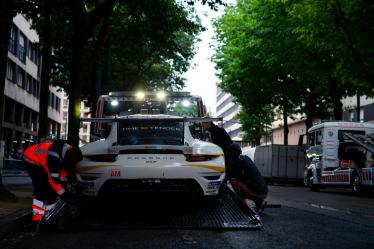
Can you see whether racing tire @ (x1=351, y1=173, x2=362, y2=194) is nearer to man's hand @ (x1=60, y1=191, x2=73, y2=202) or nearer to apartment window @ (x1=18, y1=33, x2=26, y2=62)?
man's hand @ (x1=60, y1=191, x2=73, y2=202)

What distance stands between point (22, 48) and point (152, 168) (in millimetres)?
40947

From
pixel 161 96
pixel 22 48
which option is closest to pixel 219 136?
pixel 161 96

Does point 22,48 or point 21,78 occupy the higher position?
point 22,48

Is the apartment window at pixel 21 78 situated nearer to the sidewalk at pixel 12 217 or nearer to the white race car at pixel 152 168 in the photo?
the sidewalk at pixel 12 217

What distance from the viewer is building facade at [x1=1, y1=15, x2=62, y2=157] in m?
43.5

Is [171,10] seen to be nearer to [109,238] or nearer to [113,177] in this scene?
[113,177]

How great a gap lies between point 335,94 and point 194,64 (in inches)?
544

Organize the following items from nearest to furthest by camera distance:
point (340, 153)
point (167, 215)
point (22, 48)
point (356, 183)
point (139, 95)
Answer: point (167, 215) → point (139, 95) → point (356, 183) → point (340, 153) → point (22, 48)

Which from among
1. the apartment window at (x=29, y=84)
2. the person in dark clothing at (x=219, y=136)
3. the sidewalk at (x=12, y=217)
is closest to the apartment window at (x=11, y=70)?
the apartment window at (x=29, y=84)

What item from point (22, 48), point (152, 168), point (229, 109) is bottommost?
point (152, 168)

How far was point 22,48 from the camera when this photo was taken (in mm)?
47156

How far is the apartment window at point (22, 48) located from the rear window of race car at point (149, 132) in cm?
3843

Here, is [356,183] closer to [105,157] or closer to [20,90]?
[105,157]

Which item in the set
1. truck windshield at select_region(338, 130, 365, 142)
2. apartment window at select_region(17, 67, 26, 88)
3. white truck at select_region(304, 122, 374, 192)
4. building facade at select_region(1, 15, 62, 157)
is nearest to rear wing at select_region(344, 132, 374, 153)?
white truck at select_region(304, 122, 374, 192)
